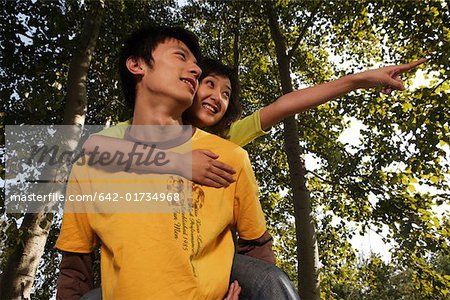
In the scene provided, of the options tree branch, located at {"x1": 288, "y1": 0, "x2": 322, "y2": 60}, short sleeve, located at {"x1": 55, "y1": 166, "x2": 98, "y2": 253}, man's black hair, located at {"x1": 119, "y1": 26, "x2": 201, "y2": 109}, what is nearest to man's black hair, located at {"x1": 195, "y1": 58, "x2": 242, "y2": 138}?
man's black hair, located at {"x1": 119, "y1": 26, "x2": 201, "y2": 109}

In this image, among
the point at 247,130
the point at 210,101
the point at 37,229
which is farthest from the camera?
the point at 37,229

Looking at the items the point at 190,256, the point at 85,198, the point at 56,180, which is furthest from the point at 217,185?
the point at 56,180

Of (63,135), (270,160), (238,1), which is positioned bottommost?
(63,135)

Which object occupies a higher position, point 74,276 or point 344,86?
point 344,86

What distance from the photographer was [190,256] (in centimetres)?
135

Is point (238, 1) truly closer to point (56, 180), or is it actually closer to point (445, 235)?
point (56, 180)

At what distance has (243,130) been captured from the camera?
240 cm

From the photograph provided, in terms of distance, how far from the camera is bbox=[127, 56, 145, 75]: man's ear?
1.92 meters

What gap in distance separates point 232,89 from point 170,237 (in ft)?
5.89

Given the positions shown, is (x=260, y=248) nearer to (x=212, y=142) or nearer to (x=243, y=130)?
(x=212, y=142)

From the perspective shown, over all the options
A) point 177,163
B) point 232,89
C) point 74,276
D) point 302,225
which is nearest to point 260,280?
point 177,163

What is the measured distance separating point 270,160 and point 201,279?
1127 centimetres

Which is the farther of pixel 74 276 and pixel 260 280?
pixel 74 276

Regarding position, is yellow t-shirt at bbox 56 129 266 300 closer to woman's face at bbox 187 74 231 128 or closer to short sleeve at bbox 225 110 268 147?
short sleeve at bbox 225 110 268 147
